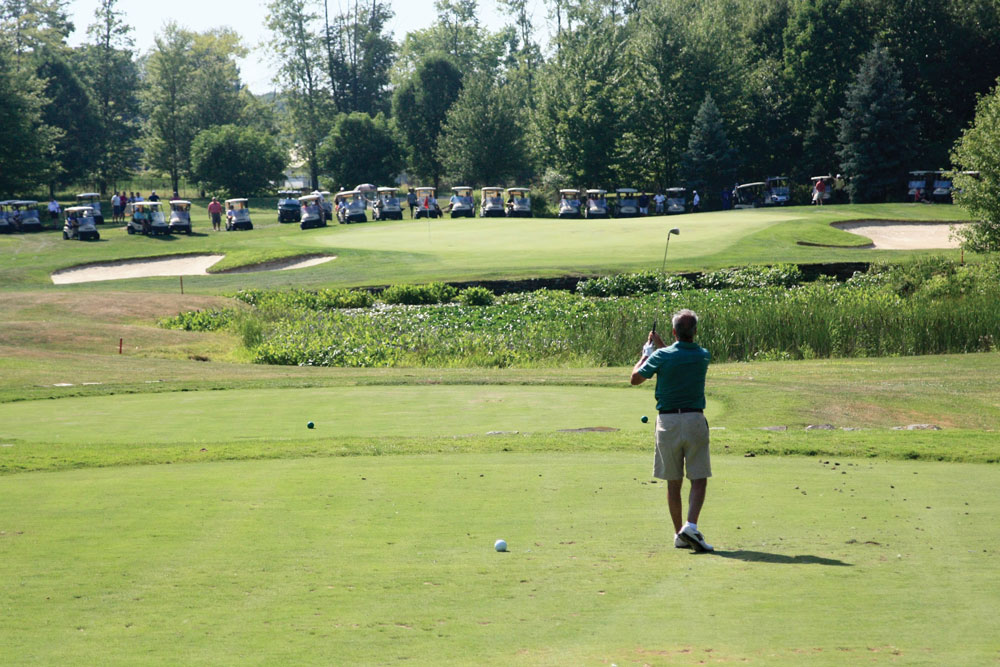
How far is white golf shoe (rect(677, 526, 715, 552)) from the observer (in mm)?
7730

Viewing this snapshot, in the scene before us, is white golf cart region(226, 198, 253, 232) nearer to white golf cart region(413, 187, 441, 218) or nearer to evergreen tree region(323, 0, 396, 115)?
white golf cart region(413, 187, 441, 218)

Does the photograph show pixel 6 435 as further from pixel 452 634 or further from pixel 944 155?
pixel 944 155

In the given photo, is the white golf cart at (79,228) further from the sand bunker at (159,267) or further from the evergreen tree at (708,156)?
the evergreen tree at (708,156)

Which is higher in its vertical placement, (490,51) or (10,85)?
(490,51)

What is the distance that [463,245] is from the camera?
51.2 m

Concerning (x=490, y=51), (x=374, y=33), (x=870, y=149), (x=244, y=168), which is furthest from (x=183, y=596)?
(x=490, y=51)

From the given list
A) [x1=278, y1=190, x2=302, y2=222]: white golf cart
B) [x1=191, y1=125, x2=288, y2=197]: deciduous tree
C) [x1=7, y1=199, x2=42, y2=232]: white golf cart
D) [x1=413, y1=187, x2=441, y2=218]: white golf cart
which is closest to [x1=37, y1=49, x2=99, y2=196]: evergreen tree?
[x1=191, y1=125, x2=288, y2=197]: deciduous tree

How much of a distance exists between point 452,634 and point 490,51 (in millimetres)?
131587

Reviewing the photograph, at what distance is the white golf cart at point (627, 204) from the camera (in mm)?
71250

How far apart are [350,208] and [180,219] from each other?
11888mm

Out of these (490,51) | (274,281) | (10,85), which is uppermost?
(490,51)

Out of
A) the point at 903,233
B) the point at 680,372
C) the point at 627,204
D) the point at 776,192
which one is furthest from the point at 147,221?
the point at 680,372

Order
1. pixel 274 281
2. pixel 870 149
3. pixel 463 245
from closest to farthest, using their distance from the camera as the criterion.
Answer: pixel 274 281 < pixel 463 245 < pixel 870 149

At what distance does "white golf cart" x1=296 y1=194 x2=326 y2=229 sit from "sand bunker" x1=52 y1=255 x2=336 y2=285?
45.5ft
